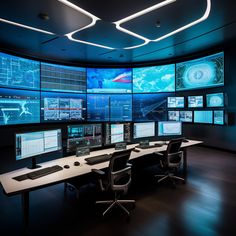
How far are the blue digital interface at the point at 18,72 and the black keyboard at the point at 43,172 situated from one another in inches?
169

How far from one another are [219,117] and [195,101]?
0.94m

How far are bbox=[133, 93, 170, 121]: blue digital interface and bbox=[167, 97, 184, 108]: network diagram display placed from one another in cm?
19

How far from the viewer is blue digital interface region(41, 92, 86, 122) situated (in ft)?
20.6

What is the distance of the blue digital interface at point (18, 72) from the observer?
521 cm

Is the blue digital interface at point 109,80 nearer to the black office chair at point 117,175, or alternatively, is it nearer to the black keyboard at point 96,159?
the black keyboard at point 96,159

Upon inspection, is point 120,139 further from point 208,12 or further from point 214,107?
point 214,107

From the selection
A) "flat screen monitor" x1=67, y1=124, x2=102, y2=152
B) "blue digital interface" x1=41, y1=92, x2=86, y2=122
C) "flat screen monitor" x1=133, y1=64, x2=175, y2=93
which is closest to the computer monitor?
"flat screen monitor" x1=67, y1=124, x2=102, y2=152

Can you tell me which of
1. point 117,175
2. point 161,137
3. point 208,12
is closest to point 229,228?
point 117,175

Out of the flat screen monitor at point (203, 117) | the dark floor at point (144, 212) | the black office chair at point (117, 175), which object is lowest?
the dark floor at point (144, 212)

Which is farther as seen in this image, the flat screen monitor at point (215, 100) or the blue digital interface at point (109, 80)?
the blue digital interface at point (109, 80)

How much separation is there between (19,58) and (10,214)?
15.8 ft

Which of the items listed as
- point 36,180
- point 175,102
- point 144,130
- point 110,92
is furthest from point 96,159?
point 110,92

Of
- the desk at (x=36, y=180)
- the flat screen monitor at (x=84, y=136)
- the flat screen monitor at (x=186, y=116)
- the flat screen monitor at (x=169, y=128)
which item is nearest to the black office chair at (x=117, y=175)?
the desk at (x=36, y=180)

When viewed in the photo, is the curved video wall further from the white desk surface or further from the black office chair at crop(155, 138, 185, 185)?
the white desk surface
